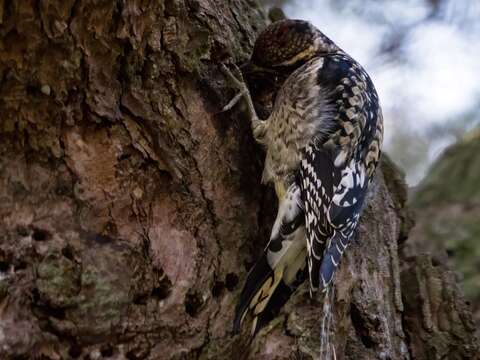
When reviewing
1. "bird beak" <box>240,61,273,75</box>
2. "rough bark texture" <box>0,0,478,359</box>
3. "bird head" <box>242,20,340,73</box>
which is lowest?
"rough bark texture" <box>0,0,478,359</box>

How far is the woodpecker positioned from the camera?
219 cm

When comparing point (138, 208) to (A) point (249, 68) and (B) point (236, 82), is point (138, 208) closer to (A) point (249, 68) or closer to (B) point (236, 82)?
(B) point (236, 82)

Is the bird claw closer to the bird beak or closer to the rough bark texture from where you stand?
the rough bark texture

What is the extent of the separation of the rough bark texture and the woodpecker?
0.08 metres

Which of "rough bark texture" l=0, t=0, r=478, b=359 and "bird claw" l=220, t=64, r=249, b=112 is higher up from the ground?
"bird claw" l=220, t=64, r=249, b=112

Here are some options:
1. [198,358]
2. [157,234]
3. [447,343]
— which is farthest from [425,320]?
[157,234]

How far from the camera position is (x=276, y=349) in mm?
2057

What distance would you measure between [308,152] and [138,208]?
30.1 inches

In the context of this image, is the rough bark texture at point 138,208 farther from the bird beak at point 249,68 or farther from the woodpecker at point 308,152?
the bird beak at point 249,68

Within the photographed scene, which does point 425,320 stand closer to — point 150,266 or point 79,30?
point 150,266

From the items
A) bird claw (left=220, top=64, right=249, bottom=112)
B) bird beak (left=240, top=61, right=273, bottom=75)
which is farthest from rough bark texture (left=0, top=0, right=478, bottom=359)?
bird beak (left=240, top=61, right=273, bottom=75)

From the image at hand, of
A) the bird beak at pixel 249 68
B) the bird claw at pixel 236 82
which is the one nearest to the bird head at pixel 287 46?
the bird beak at pixel 249 68

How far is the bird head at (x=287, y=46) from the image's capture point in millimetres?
2623

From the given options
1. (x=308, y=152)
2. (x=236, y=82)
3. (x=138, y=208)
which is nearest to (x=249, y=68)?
(x=236, y=82)
